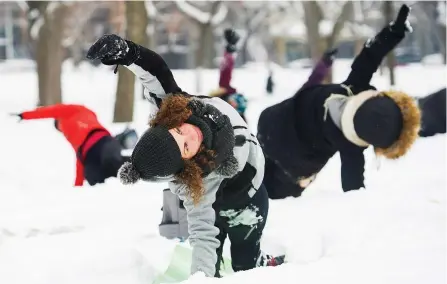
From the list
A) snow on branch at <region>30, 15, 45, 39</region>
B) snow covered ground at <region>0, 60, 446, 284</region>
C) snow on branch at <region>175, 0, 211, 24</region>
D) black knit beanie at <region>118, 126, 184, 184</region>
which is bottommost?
snow covered ground at <region>0, 60, 446, 284</region>

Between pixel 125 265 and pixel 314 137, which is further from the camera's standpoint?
pixel 314 137

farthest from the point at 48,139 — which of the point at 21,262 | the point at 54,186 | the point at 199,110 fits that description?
the point at 199,110

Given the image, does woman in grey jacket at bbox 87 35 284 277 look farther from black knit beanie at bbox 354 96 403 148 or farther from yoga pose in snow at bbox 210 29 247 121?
yoga pose in snow at bbox 210 29 247 121

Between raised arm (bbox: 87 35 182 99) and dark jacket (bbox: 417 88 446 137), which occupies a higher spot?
raised arm (bbox: 87 35 182 99)

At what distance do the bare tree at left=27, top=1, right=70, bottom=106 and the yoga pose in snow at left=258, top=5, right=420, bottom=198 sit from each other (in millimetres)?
8884

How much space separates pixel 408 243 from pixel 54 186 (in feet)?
11.6

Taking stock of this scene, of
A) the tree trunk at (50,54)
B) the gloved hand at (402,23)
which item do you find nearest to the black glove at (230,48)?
the gloved hand at (402,23)

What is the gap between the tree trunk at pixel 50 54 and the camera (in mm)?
12289

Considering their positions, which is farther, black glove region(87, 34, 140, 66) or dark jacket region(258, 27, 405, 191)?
dark jacket region(258, 27, 405, 191)

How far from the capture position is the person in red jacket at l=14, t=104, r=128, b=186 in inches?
193

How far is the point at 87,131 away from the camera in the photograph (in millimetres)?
5035

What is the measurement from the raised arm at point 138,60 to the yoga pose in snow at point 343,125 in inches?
46.1

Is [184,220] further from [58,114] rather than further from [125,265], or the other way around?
[58,114]

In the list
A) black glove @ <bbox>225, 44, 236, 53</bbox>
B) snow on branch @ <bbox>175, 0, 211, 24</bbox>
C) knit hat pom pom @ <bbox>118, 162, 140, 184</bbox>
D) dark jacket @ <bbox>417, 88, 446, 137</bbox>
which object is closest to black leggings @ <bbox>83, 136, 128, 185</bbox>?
black glove @ <bbox>225, 44, 236, 53</bbox>
